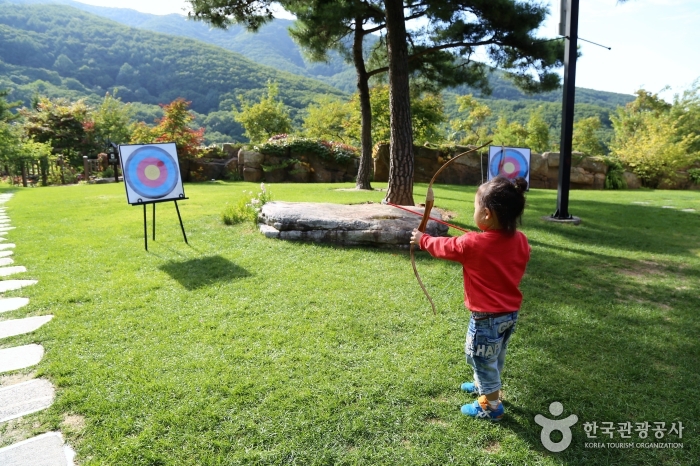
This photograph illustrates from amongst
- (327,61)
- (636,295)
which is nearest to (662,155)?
(327,61)

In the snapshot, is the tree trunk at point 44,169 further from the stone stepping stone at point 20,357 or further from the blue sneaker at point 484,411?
the blue sneaker at point 484,411

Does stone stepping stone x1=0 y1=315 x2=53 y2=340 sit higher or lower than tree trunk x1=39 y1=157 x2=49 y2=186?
lower

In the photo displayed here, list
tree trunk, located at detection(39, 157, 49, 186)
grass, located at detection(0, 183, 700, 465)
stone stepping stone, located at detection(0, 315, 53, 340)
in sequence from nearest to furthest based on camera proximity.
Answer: grass, located at detection(0, 183, 700, 465) < stone stepping stone, located at detection(0, 315, 53, 340) < tree trunk, located at detection(39, 157, 49, 186)

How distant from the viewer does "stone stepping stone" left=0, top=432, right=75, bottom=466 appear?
169 cm

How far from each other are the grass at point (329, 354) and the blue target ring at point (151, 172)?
2.43 ft

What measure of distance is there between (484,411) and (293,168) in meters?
12.8

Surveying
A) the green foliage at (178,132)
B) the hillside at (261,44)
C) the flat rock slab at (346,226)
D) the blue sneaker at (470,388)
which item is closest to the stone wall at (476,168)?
A: the green foliage at (178,132)

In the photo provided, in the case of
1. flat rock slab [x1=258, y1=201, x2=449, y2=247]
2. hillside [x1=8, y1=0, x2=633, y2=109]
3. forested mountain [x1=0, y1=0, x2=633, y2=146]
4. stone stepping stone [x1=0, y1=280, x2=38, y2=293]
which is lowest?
stone stepping stone [x1=0, y1=280, x2=38, y2=293]

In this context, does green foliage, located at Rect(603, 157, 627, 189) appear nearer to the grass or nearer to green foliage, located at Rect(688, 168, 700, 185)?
green foliage, located at Rect(688, 168, 700, 185)

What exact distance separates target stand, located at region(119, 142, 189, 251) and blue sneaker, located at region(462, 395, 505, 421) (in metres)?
4.16

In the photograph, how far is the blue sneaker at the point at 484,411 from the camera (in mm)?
1988

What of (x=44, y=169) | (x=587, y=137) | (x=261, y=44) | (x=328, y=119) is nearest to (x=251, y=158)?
(x=44, y=169)

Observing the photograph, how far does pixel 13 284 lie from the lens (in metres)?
3.79

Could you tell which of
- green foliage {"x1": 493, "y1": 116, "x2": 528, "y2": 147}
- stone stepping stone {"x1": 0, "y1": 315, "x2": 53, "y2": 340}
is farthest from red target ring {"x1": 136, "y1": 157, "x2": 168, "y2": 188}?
green foliage {"x1": 493, "y1": 116, "x2": 528, "y2": 147}
